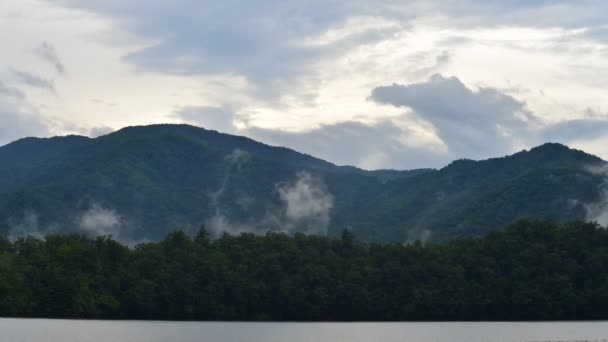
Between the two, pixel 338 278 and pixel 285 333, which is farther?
pixel 338 278

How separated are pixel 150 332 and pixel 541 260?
219 feet

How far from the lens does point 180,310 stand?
4879 inches

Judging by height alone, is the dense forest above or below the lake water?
above

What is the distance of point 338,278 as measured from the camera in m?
132

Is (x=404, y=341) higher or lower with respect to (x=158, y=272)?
lower

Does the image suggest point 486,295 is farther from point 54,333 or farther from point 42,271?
point 54,333

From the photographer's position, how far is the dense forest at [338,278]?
4843 inches

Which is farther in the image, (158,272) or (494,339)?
(158,272)

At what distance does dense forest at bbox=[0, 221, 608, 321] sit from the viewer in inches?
4843

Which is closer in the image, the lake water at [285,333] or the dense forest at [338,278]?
the lake water at [285,333]

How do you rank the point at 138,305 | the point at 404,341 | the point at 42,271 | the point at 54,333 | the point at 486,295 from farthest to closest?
the point at 486,295 → the point at 138,305 → the point at 42,271 → the point at 404,341 → the point at 54,333

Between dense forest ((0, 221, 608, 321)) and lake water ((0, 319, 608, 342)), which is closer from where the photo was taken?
lake water ((0, 319, 608, 342))

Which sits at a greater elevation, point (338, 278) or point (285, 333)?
point (338, 278)

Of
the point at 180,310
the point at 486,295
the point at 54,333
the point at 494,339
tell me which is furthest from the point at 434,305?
the point at 54,333
